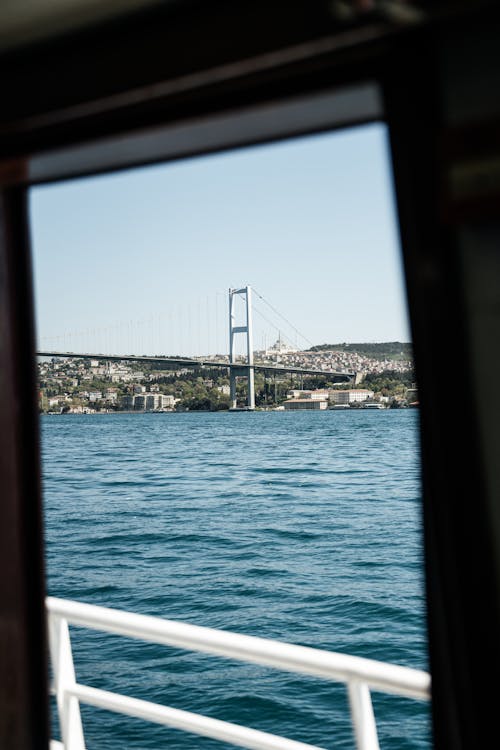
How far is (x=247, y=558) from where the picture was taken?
1110cm

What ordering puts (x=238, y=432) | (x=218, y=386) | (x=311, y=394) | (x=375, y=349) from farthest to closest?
(x=238, y=432) → (x=311, y=394) → (x=218, y=386) → (x=375, y=349)

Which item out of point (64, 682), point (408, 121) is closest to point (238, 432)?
point (64, 682)

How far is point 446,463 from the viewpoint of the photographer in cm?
61

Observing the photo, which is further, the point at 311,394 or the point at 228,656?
the point at 311,394

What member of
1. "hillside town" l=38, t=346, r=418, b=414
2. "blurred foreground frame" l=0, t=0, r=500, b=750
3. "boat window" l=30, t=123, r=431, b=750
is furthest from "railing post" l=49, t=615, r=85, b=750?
"hillside town" l=38, t=346, r=418, b=414

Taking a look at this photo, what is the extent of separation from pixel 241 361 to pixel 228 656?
1406 centimetres

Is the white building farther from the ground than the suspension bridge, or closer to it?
closer to it

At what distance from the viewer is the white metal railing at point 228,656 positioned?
39.1 inches

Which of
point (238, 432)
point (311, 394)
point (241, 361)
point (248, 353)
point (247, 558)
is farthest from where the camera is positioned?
point (238, 432)

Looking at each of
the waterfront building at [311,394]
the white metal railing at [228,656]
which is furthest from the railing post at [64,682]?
the waterfront building at [311,394]

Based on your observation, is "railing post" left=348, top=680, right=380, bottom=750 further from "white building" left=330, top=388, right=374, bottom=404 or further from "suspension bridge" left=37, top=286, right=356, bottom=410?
"white building" left=330, top=388, right=374, bottom=404

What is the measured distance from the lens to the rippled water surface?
5242 mm

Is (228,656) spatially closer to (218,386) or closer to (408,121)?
(408,121)

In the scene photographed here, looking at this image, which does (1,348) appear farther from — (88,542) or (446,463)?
(88,542)
